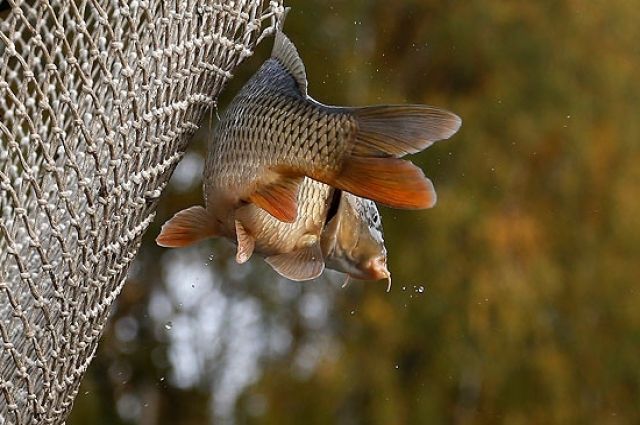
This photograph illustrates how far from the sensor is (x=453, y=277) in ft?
13.6

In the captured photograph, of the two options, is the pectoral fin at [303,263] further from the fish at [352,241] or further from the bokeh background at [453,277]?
the bokeh background at [453,277]

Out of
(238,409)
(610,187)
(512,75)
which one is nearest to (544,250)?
(610,187)

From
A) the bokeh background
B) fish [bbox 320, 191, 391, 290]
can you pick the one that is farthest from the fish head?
the bokeh background

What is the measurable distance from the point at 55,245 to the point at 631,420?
3627mm

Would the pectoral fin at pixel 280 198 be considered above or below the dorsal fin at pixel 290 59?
below

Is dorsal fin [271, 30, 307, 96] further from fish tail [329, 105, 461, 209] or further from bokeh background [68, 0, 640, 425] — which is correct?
bokeh background [68, 0, 640, 425]

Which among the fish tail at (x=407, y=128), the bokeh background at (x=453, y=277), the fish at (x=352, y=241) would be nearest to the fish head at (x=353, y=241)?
the fish at (x=352, y=241)

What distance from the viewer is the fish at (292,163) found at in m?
0.78

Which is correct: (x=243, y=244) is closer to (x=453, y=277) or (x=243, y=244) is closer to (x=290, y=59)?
(x=290, y=59)

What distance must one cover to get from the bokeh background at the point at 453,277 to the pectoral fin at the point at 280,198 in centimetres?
286

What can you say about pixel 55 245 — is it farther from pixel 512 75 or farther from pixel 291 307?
pixel 512 75

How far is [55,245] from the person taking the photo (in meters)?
1.02

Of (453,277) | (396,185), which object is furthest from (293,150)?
(453,277)

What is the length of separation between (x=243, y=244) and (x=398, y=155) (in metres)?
0.15
